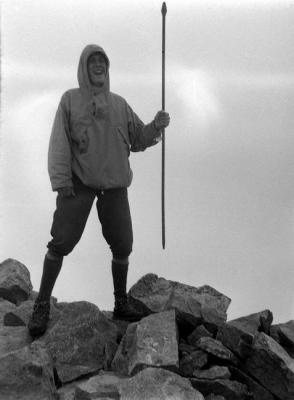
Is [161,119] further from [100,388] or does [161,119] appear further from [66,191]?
[100,388]

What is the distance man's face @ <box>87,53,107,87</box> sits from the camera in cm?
768

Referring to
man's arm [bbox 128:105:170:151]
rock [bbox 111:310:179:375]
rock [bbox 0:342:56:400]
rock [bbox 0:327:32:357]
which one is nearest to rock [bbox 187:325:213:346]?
rock [bbox 111:310:179:375]

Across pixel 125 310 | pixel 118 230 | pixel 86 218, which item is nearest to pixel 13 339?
pixel 125 310

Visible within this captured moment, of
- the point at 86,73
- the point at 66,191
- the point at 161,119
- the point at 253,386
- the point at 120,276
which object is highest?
the point at 86,73

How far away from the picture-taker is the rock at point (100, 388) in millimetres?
5883

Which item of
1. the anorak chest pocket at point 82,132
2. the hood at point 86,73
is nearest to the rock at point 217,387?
the anorak chest pocket at point 82,132

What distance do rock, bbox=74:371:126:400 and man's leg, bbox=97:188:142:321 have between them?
83.2 inches

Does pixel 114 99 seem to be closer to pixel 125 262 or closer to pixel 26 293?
pixel 125 262

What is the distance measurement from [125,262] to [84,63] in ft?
10.00

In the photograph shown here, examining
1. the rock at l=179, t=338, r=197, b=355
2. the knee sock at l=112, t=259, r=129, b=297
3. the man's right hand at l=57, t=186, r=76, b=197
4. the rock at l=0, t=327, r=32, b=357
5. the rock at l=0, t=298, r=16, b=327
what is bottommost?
the rock at l=0, t=298, r=16, b=327

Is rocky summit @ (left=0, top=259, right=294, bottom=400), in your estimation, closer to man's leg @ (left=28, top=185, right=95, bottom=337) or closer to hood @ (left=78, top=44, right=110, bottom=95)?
Answer: man's leg @ (left=28, top=185, right=95, bottom=337)

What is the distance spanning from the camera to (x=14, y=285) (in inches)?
404

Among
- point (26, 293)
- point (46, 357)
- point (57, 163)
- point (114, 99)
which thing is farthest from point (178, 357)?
point (26, 293)

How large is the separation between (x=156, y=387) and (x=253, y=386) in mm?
1894
